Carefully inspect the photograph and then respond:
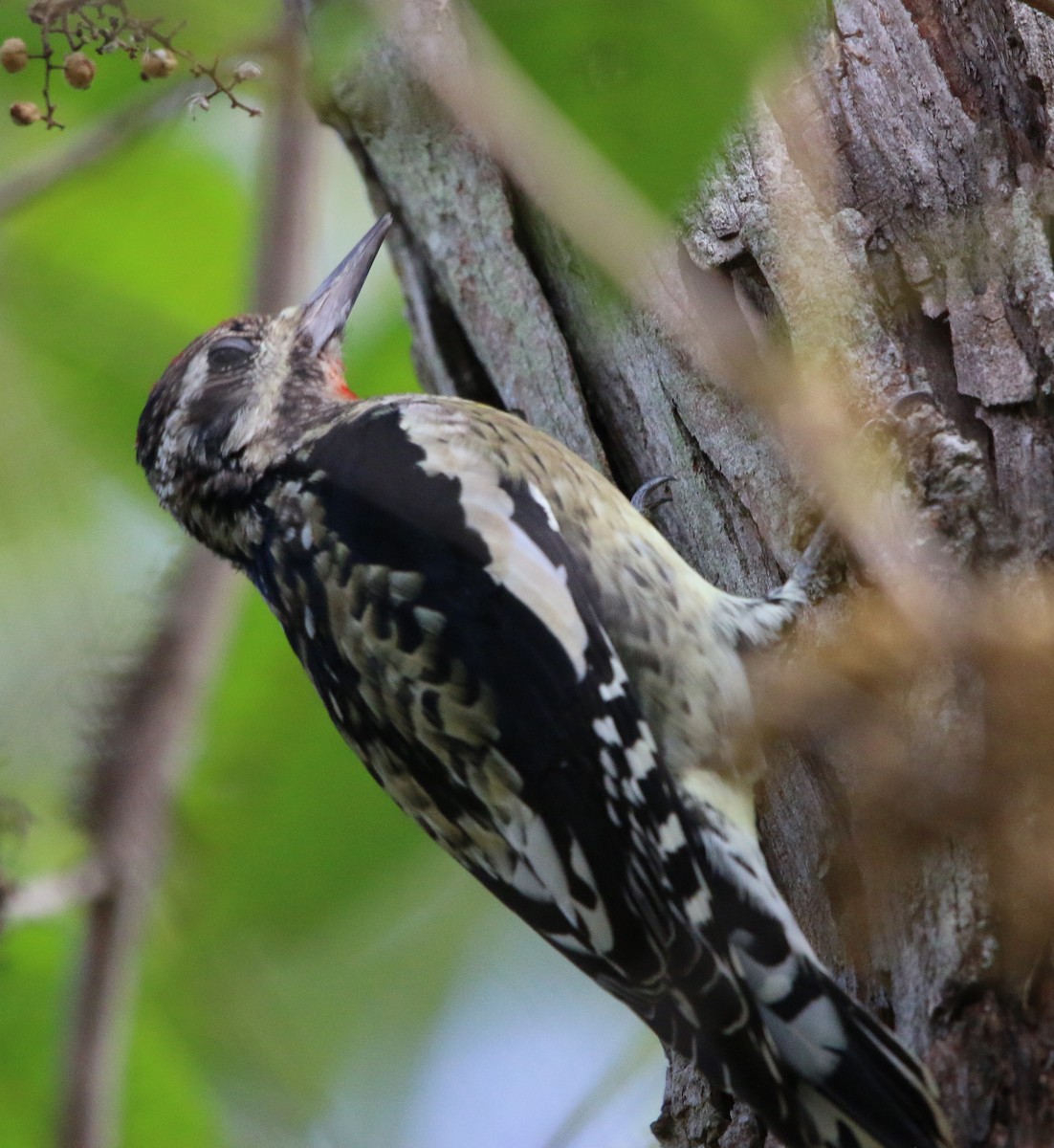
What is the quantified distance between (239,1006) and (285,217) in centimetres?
145

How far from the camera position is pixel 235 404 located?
10.2ft

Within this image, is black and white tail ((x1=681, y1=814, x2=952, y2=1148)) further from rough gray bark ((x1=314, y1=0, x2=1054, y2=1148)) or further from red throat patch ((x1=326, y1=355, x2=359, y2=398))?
red throat patch ((x1=326, y1=355, x2=359, y2=398))

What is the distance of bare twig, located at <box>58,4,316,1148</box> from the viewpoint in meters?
2.18

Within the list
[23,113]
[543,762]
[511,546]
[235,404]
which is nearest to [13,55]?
[23,113]

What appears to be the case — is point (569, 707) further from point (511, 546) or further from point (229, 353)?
A: point (229, 353)

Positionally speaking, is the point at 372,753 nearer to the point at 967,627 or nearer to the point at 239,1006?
the point at 239,1006

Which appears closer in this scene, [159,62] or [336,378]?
[159,62]

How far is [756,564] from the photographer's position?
256 cm

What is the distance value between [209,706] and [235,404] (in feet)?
2.50

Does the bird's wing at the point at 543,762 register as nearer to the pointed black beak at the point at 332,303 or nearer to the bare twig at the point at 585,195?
the pointed black beak at the point at 332,303

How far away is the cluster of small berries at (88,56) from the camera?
1452mm

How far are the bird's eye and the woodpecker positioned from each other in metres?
0.20

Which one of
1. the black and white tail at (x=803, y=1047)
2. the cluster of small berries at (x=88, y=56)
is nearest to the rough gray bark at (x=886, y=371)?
the black and white tail at (x=803, y=1047)

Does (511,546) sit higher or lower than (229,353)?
lower
